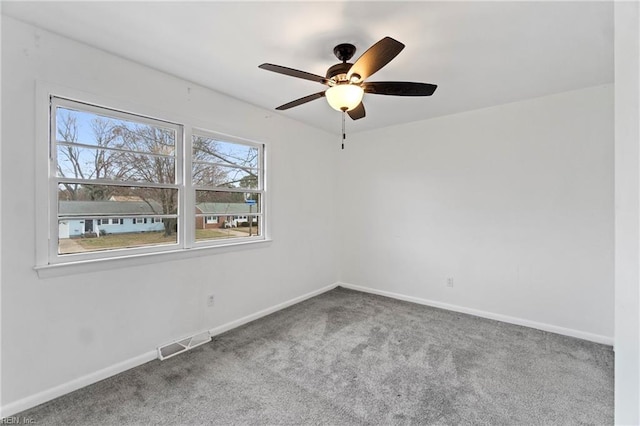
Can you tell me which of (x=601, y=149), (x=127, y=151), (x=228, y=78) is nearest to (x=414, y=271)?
(x=601, y=149)

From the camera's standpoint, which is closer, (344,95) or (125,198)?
(344,95)

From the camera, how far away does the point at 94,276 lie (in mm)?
2168

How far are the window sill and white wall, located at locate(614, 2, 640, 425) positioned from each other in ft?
9.15

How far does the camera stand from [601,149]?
276cm

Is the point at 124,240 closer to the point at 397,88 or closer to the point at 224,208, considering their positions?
the point at 224,208

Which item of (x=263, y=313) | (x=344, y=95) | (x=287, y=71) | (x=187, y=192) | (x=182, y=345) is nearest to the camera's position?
(x=287, y=71)

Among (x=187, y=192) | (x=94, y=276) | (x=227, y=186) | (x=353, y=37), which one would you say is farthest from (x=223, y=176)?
(x=353, y=37)

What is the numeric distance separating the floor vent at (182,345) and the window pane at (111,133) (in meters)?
1.73

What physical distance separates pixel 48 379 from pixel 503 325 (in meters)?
4.03

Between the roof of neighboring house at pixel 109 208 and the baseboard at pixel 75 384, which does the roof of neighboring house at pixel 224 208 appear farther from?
the baseboard at pixel 75 384

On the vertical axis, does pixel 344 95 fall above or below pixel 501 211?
above

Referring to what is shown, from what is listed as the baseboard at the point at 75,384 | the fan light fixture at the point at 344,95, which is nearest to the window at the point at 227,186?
the baseboard at the point at 75,384

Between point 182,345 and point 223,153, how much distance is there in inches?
76.1

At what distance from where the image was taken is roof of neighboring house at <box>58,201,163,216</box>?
84.3 inches
